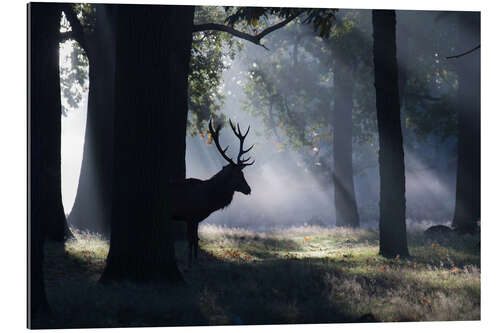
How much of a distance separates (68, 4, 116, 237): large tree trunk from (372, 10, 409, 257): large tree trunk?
5877mm

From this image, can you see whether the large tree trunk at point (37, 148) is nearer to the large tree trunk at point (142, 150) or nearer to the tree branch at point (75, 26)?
the large tree trunk at point (142, 150)

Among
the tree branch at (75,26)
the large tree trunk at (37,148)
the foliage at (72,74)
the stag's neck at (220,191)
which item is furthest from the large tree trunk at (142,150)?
the foliage at (72,74)

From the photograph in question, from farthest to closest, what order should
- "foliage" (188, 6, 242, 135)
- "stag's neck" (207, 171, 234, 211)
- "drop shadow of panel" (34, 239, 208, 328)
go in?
"foliage" (188, 6, 242, 135) → "stag's neck" (207, 171, 234, 211) → "drop shadow of panel" (34, 239, 208, 328)

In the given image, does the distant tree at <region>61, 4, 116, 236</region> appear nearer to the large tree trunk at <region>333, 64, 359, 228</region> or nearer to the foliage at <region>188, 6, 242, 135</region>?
the foliage at <region>188, 6, 242, 135</region>

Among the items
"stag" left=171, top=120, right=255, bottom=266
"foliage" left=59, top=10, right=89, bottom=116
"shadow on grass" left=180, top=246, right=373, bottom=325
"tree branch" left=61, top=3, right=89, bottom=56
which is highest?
"tree branch" left=61, top=3, right=89, bottom=56

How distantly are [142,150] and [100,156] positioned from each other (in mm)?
5441

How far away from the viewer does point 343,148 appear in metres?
23.5

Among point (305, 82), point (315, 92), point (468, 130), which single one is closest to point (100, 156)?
point (468, 130)

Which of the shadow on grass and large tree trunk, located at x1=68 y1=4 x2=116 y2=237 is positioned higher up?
large tree trunk, located at x1=68 y1=4 x2=116 y2=237

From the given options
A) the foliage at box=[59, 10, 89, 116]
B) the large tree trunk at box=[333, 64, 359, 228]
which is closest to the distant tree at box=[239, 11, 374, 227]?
the large tree trunk at box=[333, 64, 359, 228]

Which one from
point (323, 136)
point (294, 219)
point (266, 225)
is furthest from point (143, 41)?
point (294, 219)

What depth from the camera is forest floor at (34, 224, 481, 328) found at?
845cm

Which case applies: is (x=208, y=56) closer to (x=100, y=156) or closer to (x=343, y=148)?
(x=100, y=156)

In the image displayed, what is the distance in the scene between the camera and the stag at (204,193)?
11727 mm
